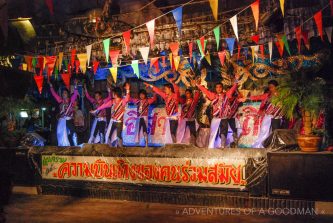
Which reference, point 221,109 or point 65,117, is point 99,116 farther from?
point 221,109

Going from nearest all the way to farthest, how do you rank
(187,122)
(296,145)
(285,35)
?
(296,145) < (285,35) < (187,122)

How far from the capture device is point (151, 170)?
7949 mm

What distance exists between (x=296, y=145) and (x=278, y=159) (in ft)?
2.05

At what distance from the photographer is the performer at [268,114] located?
35.3ft

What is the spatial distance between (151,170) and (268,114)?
202 inches

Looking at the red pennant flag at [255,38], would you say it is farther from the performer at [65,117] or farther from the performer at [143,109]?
the performer at [65,117]

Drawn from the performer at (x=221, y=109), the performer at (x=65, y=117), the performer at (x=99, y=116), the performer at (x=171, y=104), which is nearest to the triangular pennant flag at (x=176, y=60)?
the performer at (x=171, y=104)

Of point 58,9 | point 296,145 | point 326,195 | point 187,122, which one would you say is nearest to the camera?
point 326,195

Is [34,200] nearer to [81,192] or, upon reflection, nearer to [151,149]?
[81,192]

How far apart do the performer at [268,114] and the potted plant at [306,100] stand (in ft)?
10.4

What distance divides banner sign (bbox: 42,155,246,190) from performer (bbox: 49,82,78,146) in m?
4.57

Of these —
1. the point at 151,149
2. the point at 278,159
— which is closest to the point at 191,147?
the point at 151,149

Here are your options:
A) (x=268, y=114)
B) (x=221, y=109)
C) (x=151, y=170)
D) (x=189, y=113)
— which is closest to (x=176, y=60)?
(x=189, y=113)

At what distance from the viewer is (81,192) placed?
28.7 feet
